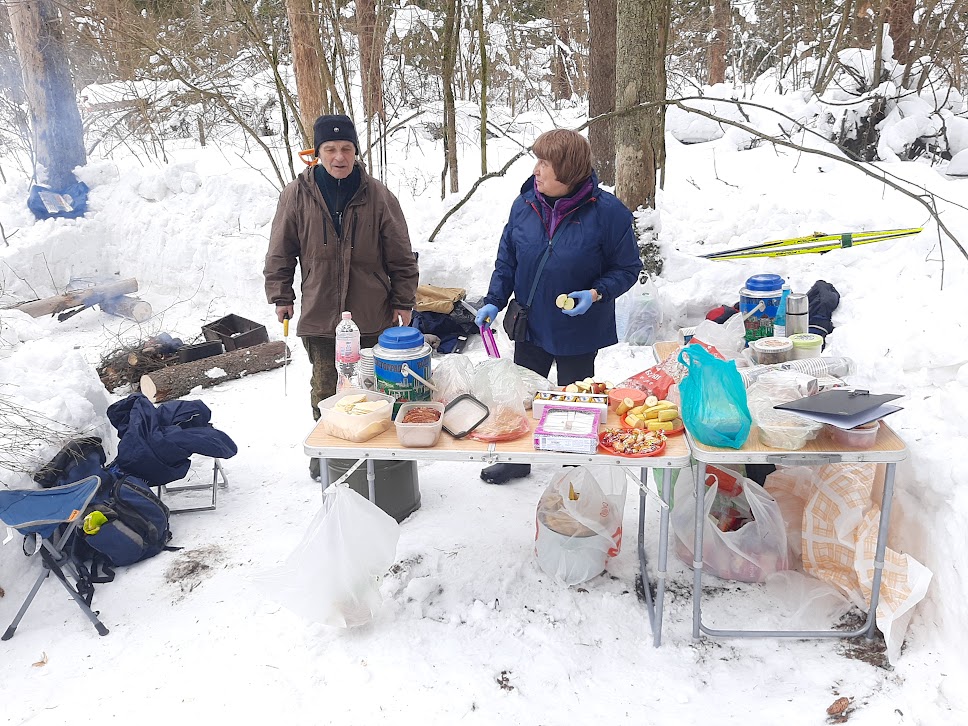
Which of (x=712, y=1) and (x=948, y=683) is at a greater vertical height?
(x=712, y=1)

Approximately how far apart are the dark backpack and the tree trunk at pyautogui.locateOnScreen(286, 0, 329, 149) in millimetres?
4660

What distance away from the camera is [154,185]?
8812 millimetres

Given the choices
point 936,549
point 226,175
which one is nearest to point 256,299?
point 226,175

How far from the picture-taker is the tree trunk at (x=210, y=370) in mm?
5328

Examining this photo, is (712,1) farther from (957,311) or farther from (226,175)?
(957,311)

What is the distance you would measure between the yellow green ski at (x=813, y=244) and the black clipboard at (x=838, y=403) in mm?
4165

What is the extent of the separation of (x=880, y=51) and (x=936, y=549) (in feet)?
31.0

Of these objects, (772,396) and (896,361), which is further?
(896,361)

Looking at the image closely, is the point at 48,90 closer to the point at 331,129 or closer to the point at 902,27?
the point at 331,129

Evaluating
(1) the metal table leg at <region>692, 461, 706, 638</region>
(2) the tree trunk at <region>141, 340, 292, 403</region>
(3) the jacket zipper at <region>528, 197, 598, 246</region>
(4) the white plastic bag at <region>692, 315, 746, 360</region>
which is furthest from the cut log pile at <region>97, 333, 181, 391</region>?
(1) the metal table leg at <region>692, 461, 706, 638</region>

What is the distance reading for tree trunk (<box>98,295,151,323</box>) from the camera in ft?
23.5

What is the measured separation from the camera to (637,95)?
5.77m

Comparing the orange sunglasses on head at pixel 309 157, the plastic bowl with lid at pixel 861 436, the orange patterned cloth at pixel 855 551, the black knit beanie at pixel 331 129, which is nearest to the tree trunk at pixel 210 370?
the orange sunglasses on head at pixel 309 157

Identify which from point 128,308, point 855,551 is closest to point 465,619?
point 855,551
